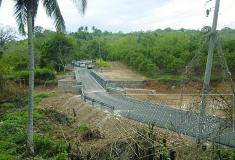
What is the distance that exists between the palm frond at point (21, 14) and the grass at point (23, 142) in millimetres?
6230

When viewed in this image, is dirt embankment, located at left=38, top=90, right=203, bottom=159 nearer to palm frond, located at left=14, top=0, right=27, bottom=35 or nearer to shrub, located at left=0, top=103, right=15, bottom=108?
shrub, located at left=0, top=103, right=15, bottom=108

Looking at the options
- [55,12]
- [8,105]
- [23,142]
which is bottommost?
[8,105]

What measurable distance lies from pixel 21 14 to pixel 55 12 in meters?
1.80

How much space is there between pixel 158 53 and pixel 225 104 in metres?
52.9

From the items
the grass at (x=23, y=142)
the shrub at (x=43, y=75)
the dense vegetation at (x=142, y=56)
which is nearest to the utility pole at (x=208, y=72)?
the grass at (x=23, y=142)

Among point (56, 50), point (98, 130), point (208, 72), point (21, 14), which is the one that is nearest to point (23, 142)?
point (98, 130)

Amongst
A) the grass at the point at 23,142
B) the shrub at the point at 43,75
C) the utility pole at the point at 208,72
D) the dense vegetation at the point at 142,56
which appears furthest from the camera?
the shrub at the point at 43,75

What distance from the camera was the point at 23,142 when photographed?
23.9 m

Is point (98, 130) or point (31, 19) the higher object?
point (31, 19)

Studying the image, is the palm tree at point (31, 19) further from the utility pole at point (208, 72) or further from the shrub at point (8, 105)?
the shrub at point (8, 105)

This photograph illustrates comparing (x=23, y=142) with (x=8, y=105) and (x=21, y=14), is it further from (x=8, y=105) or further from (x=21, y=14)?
(x=8, y=105)

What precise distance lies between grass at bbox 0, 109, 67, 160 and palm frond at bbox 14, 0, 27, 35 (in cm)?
623

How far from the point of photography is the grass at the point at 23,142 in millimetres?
20850

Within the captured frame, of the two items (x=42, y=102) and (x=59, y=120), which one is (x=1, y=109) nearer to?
(x=42, y=102)
